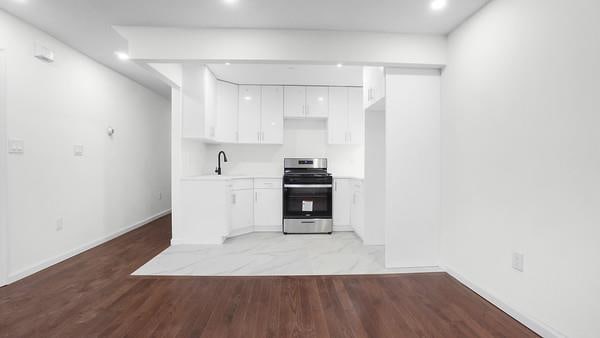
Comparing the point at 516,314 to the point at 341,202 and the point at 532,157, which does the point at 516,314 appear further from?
the point at 341,202

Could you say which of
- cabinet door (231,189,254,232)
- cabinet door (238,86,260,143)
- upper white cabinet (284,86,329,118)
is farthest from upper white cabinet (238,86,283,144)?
cabinet door (231,189,254,232)

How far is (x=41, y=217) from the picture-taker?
2514 mm

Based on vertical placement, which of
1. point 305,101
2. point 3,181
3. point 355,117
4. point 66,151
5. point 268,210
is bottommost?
point 268,210

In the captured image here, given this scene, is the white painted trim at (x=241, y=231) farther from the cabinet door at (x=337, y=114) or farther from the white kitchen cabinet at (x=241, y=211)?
the cabinet door at (x=337, y=114)

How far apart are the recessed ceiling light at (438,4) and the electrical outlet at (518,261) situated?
76.2 inches

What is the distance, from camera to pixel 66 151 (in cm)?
281


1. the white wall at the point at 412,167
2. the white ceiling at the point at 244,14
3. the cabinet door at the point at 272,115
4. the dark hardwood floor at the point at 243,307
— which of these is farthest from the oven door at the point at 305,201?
the white ceiling at the point at 244,14

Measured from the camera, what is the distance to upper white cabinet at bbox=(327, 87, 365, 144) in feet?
13.9

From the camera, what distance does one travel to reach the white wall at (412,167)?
2.53m

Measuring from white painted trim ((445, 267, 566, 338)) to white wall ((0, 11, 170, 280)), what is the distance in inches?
155

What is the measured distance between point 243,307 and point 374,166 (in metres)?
2.21

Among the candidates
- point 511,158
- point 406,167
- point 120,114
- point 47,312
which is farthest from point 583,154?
point 120,114

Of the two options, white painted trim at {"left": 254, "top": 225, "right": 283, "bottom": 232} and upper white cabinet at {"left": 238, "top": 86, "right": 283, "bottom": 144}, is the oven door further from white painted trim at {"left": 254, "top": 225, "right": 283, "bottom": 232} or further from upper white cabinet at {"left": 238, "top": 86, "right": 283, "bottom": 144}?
upper white cabinet at {"left": 238, "top": 86, "right": 283, "bottom": 144}

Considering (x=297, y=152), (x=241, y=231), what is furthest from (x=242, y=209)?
(x=297, y=152)
